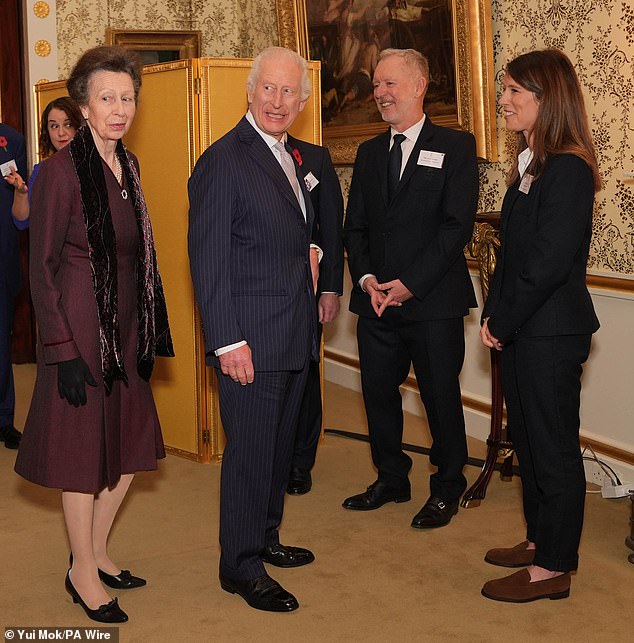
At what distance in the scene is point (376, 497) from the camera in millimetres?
4270

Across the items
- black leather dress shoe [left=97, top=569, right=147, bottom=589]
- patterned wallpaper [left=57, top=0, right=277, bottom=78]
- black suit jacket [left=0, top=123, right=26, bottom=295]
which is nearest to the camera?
black leather dress shoe [left=97, top=569, right=147, bottom=589]

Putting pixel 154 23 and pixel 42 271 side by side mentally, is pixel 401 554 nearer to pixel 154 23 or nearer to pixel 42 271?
pixel 42 271

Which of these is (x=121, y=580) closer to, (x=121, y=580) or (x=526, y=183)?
(x=121, y=580)

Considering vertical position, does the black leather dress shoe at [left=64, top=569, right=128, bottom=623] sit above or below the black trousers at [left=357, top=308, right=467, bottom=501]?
below

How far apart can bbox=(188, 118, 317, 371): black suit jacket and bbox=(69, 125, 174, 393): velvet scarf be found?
0.58ft

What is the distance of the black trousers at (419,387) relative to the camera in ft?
13.1

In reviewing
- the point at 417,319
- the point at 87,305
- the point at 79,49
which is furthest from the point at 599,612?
the point at 79,49

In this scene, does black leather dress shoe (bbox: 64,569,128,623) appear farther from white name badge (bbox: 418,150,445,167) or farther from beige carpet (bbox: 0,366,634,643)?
white name badge (bbox: 418,150,445,167)

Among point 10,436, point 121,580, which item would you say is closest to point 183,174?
point 10,436

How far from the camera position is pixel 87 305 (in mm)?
2949

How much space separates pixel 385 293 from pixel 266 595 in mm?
1366

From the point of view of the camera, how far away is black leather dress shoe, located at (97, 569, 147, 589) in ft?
11.1

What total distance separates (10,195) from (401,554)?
113 inches

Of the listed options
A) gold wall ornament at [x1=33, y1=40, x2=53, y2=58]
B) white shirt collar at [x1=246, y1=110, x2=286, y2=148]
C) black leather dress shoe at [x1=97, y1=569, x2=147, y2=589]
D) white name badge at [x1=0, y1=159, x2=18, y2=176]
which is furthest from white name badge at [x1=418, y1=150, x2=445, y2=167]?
gold wall ornament at [x1=33, y1=40, x2=53, y2=58]
